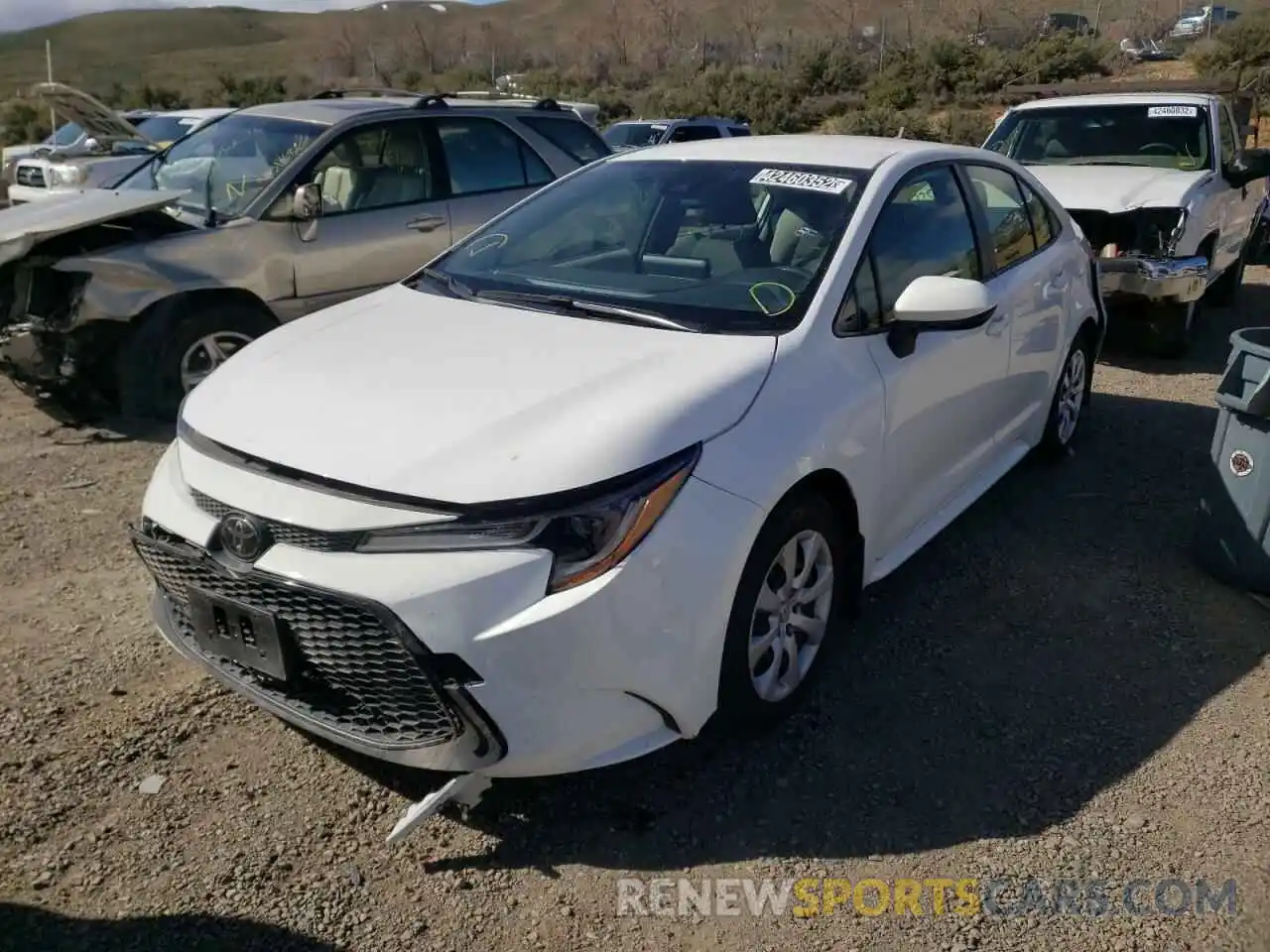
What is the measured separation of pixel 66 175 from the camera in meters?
11.0

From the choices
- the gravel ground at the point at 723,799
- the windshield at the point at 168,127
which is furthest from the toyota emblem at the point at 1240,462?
the windshield at the point at 168,127

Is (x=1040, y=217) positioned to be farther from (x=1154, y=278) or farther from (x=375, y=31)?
(x=375, y=31)

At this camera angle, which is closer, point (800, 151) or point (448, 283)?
point (448, 283)

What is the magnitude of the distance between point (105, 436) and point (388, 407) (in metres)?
Answer: 3.75

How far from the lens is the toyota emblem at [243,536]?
2.56 meters

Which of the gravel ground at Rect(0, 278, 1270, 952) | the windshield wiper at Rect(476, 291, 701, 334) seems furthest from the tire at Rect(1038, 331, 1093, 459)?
the windshield wiper at Rect(476, 291, 701, 334)

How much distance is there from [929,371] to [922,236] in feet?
1.84

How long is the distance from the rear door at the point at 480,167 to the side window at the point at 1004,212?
10.3ft

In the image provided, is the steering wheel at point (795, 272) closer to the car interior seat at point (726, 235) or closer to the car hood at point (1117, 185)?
the car interior seat at point (726, 235)

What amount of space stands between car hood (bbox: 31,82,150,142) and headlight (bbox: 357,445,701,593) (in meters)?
8.29

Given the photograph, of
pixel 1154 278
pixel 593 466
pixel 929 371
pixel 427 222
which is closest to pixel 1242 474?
pixel 929 371

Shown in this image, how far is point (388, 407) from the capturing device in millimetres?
2752

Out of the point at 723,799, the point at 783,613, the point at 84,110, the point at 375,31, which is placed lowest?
the point at 723,799

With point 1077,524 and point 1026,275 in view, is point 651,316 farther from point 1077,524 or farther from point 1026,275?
point 1077,524
